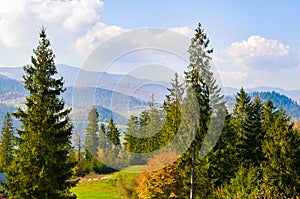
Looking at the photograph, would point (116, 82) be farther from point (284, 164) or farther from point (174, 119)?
point (284, 164)

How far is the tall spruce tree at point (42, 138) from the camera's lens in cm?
2202

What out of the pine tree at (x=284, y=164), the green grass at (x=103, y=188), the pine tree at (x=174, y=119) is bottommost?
the green grass at (x=103, y=188)

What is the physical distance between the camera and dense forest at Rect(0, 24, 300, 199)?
2266cm

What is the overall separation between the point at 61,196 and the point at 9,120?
156 feet

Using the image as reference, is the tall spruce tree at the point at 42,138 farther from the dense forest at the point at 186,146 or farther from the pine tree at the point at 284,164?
the pine tree at the point at 284,164

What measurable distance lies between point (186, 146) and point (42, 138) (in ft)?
42.6

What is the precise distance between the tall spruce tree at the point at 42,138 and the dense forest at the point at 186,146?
56mm

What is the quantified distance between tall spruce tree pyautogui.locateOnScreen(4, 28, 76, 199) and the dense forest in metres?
0.06

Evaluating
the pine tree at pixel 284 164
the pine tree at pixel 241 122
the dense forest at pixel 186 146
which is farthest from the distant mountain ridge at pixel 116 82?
the pine tree at pixel 241 122

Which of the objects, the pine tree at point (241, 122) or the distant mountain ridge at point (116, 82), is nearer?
the distant mountain ridge at point (116, 82)

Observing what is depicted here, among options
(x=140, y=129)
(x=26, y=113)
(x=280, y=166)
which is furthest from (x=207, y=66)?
(x=140, y=129)

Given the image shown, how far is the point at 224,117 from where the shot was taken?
36.0 metres

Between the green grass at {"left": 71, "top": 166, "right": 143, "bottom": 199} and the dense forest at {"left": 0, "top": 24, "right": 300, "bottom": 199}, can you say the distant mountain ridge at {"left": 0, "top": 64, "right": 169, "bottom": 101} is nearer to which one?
the dense forest at {"left": 0, "top": 24, "right": 300, "bottom": 199}

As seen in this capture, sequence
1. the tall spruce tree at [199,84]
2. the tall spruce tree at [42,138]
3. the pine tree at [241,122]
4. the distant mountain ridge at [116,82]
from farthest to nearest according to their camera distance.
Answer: the pine tree at [241,122]
the tall spruce tree at [199,84]
the distant mountain ridge at [116,82]
the tall spruce tree at [42,138]
